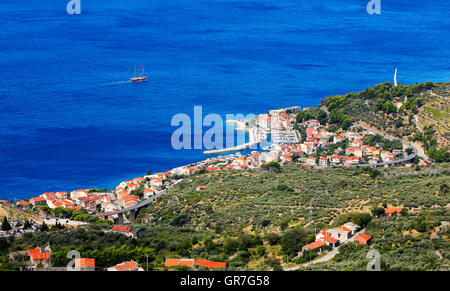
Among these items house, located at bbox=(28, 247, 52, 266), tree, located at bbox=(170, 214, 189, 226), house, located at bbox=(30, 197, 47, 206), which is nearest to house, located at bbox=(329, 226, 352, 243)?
tree, located at bbox=(170, 214, 189, 226)

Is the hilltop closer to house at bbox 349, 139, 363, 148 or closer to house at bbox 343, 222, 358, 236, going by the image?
house at bbox 349, 139, 363, 148

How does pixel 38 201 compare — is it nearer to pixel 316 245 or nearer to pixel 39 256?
pixel 39 256

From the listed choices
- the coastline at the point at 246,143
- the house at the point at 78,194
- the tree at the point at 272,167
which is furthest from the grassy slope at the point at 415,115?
the house at the point at 78,194

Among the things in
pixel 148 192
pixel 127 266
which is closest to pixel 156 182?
pixel 148 192
